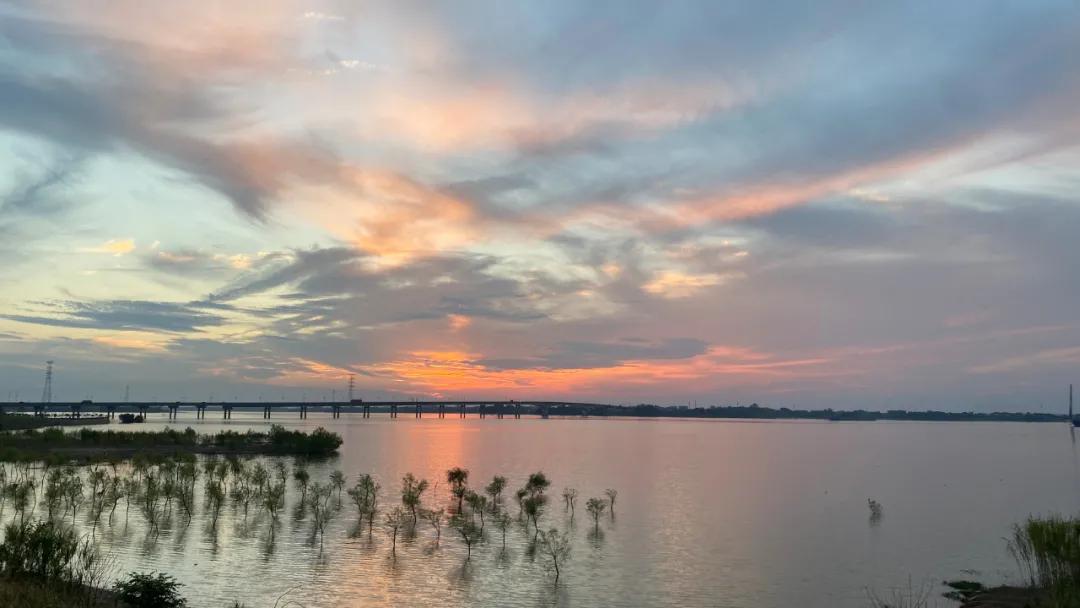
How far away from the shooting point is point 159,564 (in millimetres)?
37750

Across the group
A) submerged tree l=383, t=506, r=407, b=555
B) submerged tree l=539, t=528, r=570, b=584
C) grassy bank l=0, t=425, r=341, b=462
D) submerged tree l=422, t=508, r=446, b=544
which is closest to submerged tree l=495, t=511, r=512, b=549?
submerged tree l=539, t=528, r=570, b=584

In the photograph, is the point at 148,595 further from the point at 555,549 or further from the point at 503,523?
the point at 503,523

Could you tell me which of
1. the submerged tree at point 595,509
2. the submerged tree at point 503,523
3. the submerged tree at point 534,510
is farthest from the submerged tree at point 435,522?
the submerged tree at point 595,509

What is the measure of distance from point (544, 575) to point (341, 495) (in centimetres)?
3277

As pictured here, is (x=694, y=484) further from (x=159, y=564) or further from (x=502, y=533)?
(x=159, y=564)

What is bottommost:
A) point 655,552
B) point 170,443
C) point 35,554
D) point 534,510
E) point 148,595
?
point 655,552

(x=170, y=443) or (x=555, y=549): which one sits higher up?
(x=170, y=443)

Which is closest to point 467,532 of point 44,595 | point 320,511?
point 320,511

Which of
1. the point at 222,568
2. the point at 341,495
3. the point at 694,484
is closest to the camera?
the point at 222,568

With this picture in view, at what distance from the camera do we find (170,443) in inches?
4668

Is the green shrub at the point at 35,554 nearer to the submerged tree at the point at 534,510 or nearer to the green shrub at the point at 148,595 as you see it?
the green shrub at the point at 148,595

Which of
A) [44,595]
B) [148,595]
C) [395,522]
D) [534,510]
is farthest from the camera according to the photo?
[534,510]

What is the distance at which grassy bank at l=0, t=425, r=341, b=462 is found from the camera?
342 feet

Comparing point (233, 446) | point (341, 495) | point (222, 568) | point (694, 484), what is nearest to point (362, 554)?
point (222, 568)
